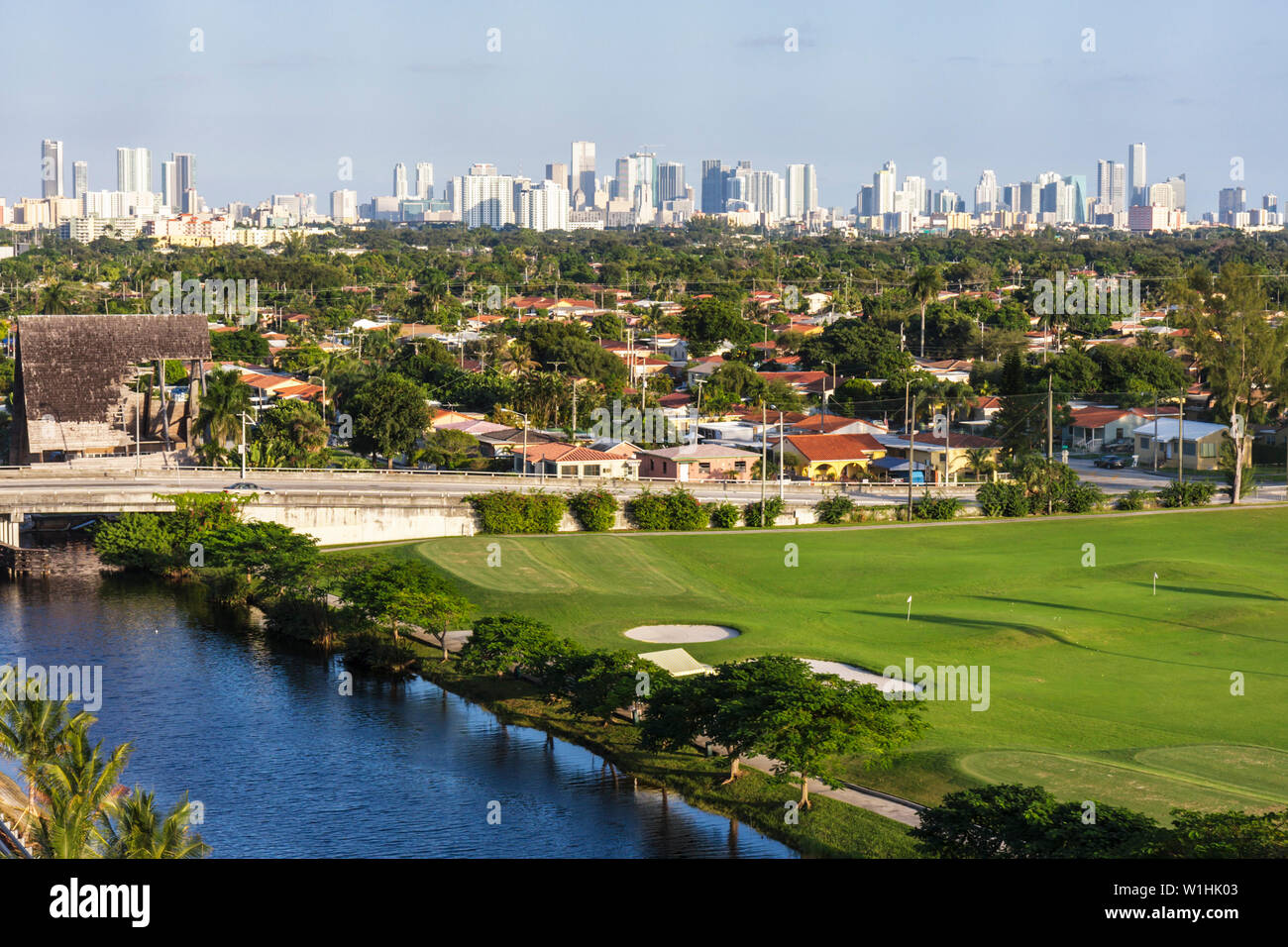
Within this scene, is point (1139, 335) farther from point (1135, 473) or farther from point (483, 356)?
point (483, 356)

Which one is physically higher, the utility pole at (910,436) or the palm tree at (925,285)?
the palm tree at (925,285)

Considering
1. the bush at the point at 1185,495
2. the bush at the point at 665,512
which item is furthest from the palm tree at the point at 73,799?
the bush at the point at 1185,495

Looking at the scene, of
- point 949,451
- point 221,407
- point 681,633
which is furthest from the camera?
point 949,451

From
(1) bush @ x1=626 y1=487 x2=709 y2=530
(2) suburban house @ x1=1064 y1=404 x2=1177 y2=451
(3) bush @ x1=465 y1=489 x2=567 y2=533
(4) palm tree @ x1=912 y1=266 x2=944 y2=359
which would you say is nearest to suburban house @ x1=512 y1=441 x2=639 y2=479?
(1) bush @ x1=626 y1=487 x2=709 y2=530

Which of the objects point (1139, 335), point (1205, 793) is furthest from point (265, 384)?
point (1205, 793)

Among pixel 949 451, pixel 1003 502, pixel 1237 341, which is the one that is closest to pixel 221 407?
pixel 1003 502

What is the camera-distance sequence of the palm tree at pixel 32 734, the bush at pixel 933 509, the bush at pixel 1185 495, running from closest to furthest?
the palm tree at pixel 32 734 < the bush at pixel 933 509 < the bush at pixel 1185 495

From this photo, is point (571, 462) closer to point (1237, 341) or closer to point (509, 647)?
point (509, 647)

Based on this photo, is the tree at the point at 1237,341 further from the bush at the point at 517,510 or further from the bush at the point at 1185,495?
the bush at the point at 517,510
